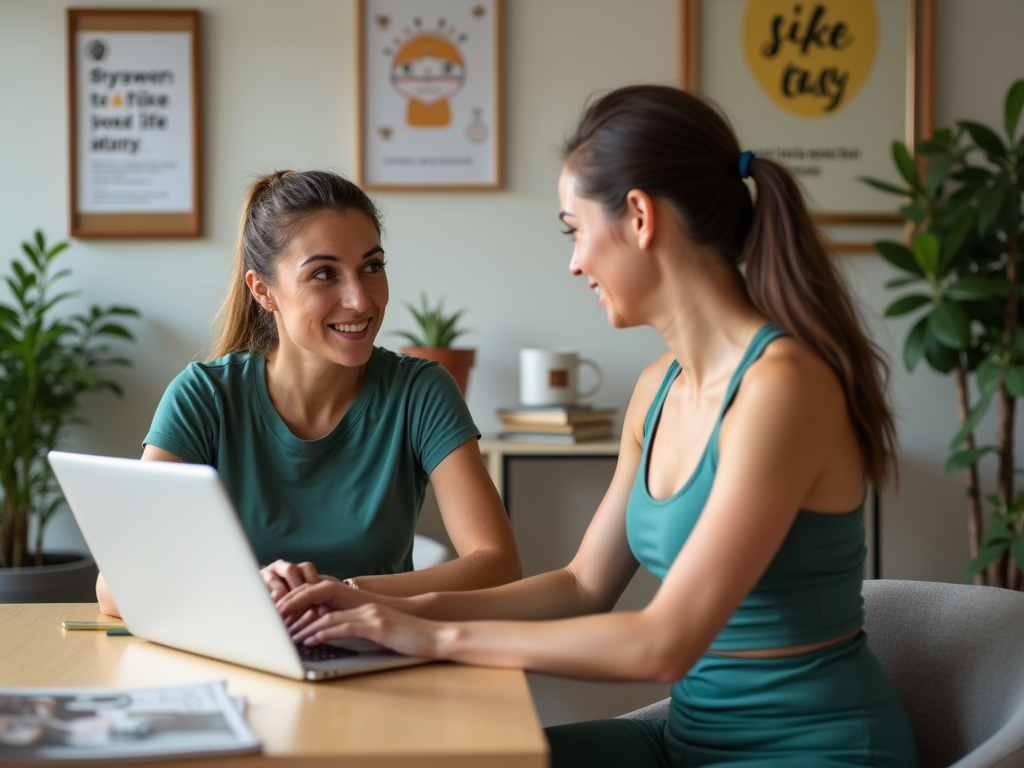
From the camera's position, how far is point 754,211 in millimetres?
Answer: 1176

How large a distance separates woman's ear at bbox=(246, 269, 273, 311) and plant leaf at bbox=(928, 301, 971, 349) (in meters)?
1.64

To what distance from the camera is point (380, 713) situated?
0.89 m

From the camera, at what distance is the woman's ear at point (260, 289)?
1.72m

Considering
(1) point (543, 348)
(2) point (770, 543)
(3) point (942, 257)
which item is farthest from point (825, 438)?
(1) point (543, 348)

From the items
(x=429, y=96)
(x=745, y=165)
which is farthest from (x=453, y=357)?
(x=745, y=165)

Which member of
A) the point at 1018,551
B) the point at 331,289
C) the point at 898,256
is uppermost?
the point at 898,256

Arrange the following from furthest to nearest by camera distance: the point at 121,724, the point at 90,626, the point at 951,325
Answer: the point at 951,325 → the point at 90,626 → the point at 121,724

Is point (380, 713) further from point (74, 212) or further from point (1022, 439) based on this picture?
point (1022, 439)

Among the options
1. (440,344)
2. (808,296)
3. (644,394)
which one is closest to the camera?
(808,296)

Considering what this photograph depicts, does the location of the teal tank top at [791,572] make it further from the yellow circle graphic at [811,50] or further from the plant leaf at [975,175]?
the yellow circle graphic at [811,50]

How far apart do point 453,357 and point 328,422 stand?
3.57 ft

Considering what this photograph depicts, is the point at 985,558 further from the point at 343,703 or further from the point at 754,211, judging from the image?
the point at 343,703

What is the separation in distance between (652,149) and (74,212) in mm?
2265

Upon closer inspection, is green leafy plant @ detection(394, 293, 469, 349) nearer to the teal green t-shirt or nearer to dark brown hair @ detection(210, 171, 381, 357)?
dark brown hair @ detection(210, 171, 381, 357)
